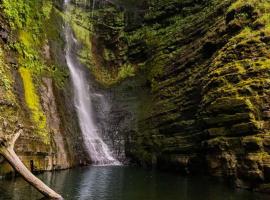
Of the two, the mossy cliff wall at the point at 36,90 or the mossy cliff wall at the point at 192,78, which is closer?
the mossy cliff wall at the point at 192,78

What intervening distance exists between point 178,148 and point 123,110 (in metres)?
11.3

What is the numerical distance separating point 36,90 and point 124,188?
10.8 m

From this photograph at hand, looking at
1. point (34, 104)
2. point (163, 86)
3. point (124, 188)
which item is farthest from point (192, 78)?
→ point (124, 188)

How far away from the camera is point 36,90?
26.6m

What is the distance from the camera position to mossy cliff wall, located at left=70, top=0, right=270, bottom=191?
20.6 metres

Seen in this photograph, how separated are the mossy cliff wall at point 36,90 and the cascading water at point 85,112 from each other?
4.72 feet

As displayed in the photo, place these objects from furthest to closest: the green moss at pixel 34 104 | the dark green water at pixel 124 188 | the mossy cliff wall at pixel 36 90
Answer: the green moss at pixel 34 104 < the mossy cliff wall at pixel 36 90 < the dark green water at pixel 124 188

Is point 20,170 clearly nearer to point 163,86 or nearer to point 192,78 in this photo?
point 192,78

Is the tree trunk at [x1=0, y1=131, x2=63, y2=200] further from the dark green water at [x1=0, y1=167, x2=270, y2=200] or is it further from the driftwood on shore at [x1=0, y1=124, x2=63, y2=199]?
the dark green water at [x1=0, y1=167, x2=270, y2=200]

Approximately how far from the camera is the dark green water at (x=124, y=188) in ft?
55.0

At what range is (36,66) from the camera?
93.0ft

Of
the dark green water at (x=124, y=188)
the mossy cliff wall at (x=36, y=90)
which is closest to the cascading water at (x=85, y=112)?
the mossy cliff wall at (x=36, y=90)

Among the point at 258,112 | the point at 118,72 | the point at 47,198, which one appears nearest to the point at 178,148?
the point at 258,112

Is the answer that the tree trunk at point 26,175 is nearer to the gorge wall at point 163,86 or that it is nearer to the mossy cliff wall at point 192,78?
the gorge wall at point 163,86
